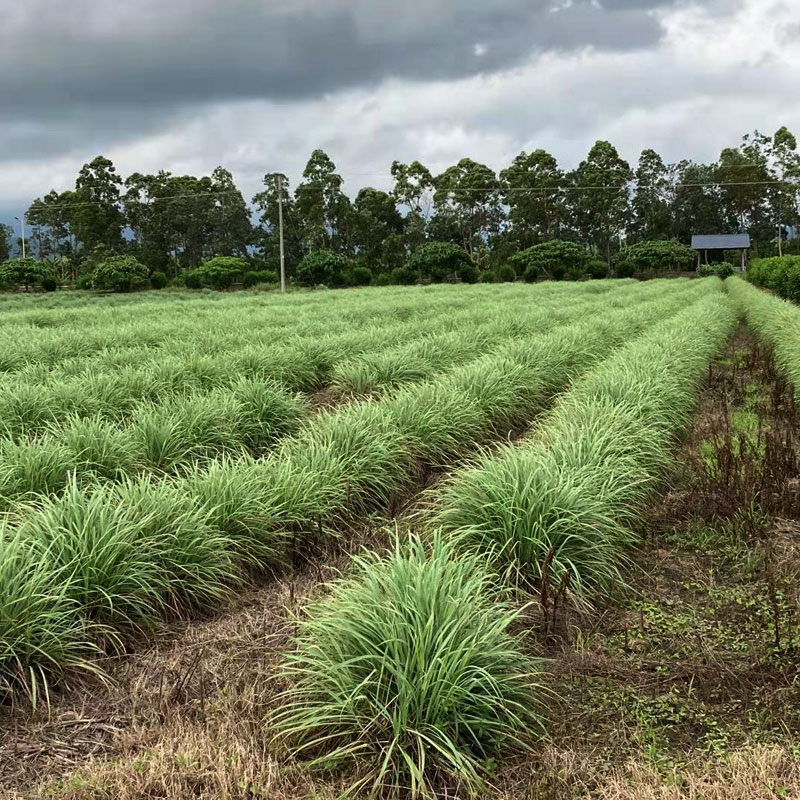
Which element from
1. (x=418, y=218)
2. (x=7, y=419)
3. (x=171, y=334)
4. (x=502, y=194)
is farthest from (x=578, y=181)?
(x=7, y=419)

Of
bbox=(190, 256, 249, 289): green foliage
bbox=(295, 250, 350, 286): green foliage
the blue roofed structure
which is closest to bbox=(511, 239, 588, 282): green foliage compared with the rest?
bbox=(295, 250, 350, 286): green foliage

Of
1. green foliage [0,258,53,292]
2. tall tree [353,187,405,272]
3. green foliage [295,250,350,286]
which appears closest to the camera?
green foliage [0,258,53,292]

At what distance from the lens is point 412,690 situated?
2.02 metres

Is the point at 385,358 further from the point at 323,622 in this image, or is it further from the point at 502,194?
the point at 502,194

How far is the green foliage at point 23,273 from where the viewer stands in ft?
121

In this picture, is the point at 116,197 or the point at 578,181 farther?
the point at 578,181

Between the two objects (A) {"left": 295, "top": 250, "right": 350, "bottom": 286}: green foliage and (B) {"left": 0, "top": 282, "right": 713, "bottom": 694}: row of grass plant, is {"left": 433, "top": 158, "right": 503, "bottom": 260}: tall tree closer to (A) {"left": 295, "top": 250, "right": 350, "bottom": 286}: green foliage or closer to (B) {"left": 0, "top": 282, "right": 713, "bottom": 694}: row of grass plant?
(A) {"left": 295, "top": 250, "right": 350, "bottom": 286}: green foliage

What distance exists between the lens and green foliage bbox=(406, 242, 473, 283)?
4756cm

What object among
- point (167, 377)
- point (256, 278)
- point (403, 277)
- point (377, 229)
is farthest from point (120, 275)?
point (167, 377)

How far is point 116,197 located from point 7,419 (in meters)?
61.7

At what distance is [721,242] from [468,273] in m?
27.8

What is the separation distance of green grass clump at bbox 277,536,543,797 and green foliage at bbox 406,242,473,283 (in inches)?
1830

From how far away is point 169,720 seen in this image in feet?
7.36

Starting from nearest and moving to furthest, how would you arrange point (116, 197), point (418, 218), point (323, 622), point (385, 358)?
point (323, 622) → point (385, 358) → point (116, 197) → point (418, 218)
